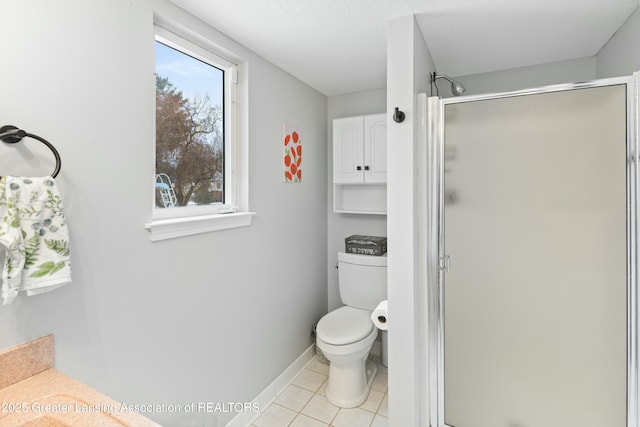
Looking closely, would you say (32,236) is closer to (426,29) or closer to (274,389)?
(274,389)

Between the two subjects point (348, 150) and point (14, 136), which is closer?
point (14, 136)

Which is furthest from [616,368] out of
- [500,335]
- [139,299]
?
[139,299]

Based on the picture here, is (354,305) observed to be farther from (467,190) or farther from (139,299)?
(139,299)

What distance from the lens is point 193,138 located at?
1.65 metres

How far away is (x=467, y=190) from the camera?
5.47 feet

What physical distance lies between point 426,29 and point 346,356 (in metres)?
1.96

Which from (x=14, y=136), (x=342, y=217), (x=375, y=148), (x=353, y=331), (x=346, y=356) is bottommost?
(x=346, y=356)

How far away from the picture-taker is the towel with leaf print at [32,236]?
33.6 inches

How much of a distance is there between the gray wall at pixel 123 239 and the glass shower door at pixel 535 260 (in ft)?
3.81

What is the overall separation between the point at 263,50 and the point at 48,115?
4.10 ft

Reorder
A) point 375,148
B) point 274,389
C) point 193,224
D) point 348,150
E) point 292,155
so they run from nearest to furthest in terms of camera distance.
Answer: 1. point 193,224
2. point 274,389
3. point 292,155
4. point 375,148
5. point 348,150

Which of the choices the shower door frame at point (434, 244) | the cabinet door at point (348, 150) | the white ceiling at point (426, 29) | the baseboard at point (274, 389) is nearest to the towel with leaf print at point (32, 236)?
the white ceiling at point (426, 29)

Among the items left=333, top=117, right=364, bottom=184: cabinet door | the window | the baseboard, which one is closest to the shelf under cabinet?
left=333, top=117, right=364, bottom=184: cabinet door

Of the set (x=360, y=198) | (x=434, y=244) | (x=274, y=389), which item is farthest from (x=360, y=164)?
(x=274, y=389)
